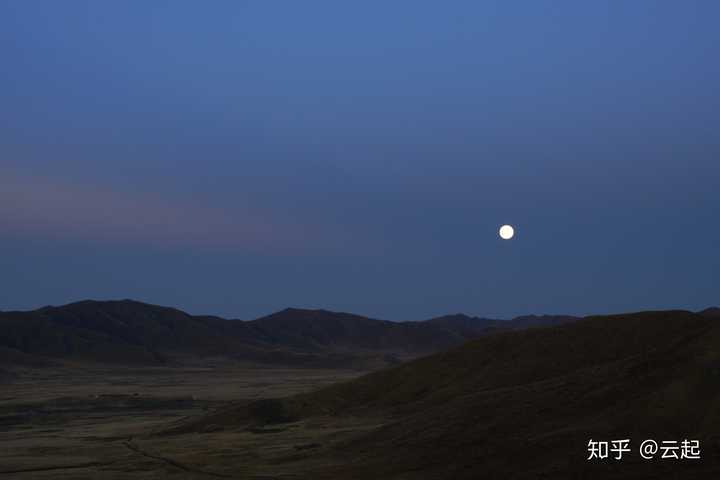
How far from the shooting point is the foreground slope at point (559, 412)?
20422 millimetres

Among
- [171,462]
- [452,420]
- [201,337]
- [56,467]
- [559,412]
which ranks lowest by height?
[56,467]

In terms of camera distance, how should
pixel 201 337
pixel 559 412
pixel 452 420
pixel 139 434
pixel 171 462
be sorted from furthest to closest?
pixel 201 337 < pixel 139 434 < pixel 171 462 < pixel 452 420 < pixel 559 412

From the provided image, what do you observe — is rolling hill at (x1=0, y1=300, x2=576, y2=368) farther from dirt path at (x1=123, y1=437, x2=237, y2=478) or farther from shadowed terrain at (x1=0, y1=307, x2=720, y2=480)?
dirt path at (x1=123, y1=437, x2=237, y2=478)

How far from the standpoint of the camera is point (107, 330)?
135750mm

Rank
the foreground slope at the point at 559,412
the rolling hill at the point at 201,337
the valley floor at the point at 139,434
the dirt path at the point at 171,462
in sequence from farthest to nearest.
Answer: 1. the rolling hill at the point at 201,337
2. the valley floor at the point at 139,434
3. the dirt path at the point at 171,462
4. the foreground slope at the point at 559,412

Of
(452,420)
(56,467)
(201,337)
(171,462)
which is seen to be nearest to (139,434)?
(56,467)

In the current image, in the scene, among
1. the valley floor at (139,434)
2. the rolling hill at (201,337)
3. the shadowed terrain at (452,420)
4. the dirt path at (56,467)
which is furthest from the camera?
the rolling hill at (201,337)

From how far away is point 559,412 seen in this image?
2462 cm

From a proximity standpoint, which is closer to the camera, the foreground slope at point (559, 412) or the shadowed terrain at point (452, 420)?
the foreground slope at point (559, 412)

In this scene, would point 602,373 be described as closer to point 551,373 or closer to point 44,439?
point 551,373

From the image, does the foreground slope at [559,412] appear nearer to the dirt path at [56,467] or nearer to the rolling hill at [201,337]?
the dirt path at [56,467]

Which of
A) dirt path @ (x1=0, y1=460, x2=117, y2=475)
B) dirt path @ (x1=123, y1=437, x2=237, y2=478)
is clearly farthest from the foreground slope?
dirt path @ (x1=0, y1=460, x2=117, y2=475)

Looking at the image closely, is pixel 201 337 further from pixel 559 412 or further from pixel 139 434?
pixel 559 412

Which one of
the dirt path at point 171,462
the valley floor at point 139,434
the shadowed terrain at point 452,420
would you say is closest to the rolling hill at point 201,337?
the valley floor at point 139,434
